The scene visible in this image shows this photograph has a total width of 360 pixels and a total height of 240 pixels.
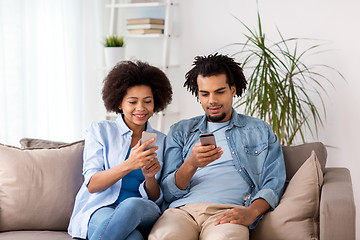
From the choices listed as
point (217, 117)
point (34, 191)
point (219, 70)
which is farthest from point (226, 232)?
point (34, 191)

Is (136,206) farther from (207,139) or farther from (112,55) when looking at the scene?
(112,55)

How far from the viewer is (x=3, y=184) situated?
2.34 m

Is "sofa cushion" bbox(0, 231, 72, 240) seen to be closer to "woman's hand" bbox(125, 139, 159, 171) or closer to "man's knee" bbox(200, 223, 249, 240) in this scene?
"woman's hand" bbox(125, 139, 159, 171)

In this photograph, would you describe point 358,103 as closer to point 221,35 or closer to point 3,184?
point 221,35

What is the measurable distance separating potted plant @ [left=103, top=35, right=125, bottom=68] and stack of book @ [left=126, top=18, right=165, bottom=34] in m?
0.14

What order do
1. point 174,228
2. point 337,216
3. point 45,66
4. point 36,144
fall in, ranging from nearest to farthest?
1. point 337,216
2. point 174,228
3. point 36,144
4. point 45,66

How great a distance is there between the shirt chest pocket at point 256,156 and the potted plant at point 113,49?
178 cm

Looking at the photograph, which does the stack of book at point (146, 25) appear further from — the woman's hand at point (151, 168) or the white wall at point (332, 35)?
the woman's hand at point (151, 168)

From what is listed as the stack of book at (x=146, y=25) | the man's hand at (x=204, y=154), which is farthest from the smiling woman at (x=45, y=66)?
the man's hand at (x=204, y=154)

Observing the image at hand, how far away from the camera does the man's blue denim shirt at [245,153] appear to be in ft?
7.44

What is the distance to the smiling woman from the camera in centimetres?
327

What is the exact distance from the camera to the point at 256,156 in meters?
2.36

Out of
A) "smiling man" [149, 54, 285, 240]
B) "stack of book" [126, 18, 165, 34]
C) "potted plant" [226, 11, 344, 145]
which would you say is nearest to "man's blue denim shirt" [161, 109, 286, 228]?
"smiling man" [149, 54, 285, 240]

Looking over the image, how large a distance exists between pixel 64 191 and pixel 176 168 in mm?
540
